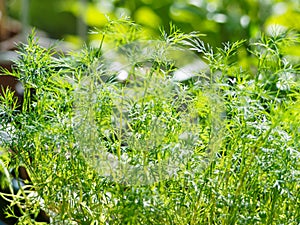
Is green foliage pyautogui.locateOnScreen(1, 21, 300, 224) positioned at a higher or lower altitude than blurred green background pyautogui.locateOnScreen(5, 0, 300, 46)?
lower

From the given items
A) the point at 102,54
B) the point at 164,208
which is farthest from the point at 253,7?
the point at 164,208

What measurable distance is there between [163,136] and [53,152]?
0.12 m

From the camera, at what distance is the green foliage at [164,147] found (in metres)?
0.67

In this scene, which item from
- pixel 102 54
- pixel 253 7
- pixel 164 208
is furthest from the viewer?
pixel 253 7

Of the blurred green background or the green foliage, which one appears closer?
the green foliage

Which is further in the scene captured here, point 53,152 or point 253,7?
point 253,7

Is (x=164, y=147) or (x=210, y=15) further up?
(x=210, y=15)

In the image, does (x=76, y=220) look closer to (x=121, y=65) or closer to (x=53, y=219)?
(x=53, y=219)

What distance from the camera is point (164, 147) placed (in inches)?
26.6

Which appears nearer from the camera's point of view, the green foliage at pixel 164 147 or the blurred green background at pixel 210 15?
the green foliage at pixel 164 147

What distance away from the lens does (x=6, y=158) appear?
0.77 metres

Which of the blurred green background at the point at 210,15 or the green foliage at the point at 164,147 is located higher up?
the blurred green background at the point at 210,15

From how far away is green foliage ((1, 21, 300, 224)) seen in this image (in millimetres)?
672

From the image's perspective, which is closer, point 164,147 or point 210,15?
point 164,147
